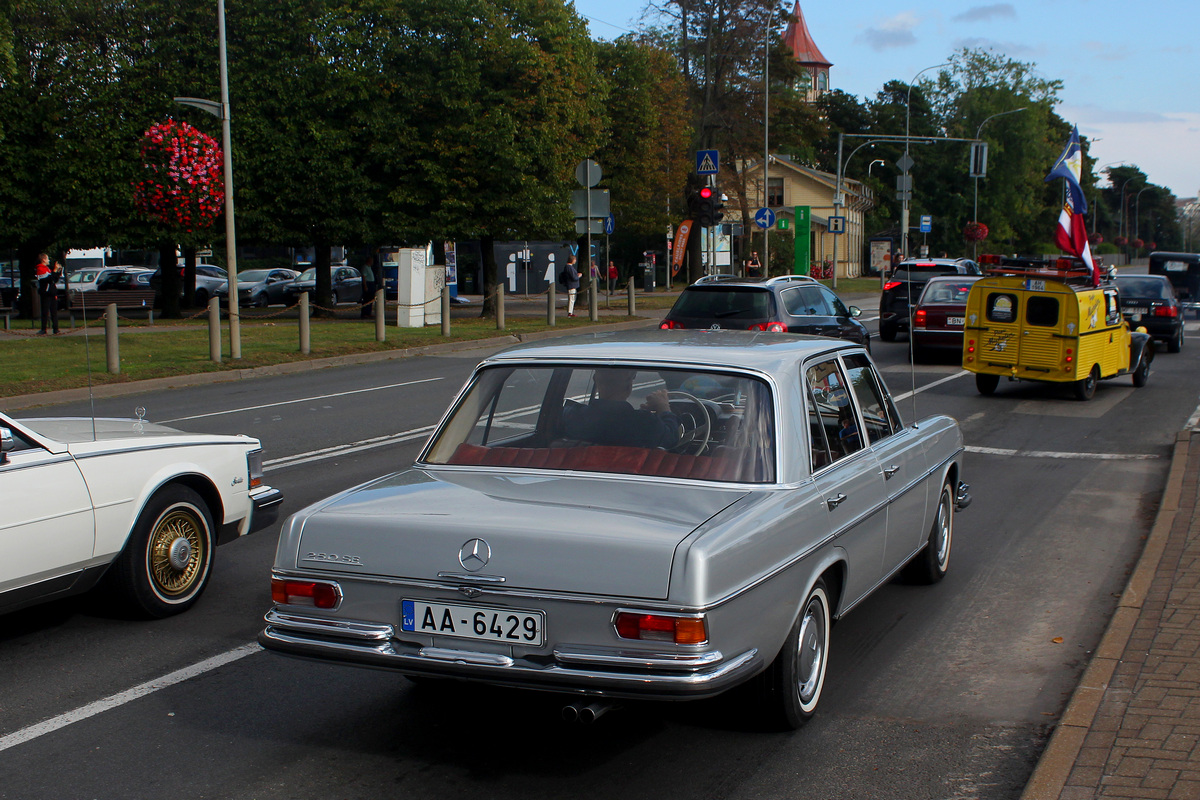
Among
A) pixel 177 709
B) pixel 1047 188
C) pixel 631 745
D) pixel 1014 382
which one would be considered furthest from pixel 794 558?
pixel 1047 188

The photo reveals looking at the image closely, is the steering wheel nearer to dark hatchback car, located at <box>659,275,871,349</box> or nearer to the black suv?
dark hatchback car, located at <box>659,275,871,349</box>

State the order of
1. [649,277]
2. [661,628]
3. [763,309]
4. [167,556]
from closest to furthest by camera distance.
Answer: [661,628] → [167,556] → [763,309] → [649,277]

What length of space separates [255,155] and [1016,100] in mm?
78151

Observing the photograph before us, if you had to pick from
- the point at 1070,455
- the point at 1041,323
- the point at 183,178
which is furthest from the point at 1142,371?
the point at 183,178

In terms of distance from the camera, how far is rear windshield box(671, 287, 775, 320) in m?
15.6

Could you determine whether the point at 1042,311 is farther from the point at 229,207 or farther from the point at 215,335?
the point at 229,207

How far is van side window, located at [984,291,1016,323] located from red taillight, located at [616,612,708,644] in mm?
12952

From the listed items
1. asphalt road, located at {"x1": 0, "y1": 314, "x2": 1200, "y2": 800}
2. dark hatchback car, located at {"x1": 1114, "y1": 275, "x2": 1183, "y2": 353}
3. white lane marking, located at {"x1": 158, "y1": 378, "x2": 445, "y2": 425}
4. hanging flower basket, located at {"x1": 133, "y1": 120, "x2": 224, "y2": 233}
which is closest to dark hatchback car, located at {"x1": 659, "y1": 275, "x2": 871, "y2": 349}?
white lane marking, located at {"x1": 158, "y1": 378, "x2": 445, "y2": 425}

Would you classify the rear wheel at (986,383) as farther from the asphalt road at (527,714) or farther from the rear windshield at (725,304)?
the asphalt road at (527,714)

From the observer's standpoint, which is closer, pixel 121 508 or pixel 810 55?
pixel 121 508

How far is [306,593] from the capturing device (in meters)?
4.07

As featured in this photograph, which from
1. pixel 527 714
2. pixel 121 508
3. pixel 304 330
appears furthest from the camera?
pixel 304 330

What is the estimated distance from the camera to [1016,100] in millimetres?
93250

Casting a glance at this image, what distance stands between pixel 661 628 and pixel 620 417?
1298 mm
